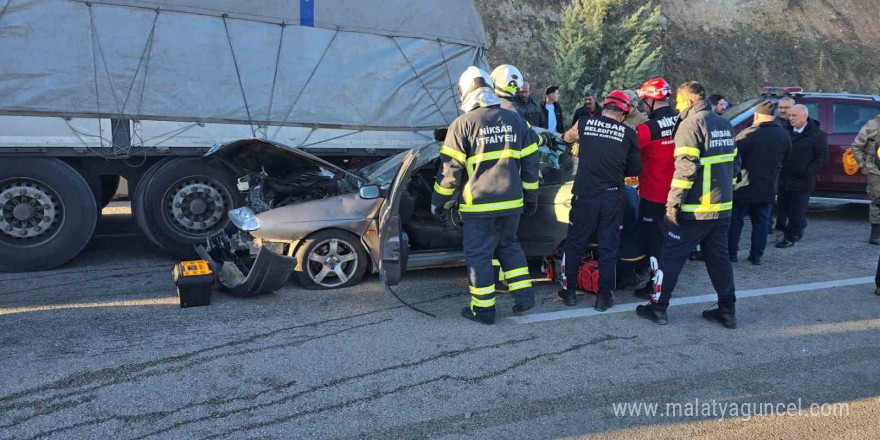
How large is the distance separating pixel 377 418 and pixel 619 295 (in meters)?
3.05

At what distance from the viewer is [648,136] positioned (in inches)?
220

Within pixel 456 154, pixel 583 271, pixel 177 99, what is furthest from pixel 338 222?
pixel 177 99

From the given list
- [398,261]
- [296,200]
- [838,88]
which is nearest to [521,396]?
[398,261]

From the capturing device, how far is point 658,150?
5.66 m

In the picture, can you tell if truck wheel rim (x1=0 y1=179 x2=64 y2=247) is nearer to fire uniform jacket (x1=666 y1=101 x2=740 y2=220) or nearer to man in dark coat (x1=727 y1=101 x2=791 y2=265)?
fire uniform jacket (x1=666 y1=101 x2=740 y2=220)

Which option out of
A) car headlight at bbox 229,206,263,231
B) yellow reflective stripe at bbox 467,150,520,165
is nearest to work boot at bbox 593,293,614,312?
yellow reflective stripe at bbox 467,150,520,165

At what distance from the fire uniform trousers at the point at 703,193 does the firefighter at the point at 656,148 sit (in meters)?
0.48

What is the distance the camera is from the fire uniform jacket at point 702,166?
16.0 feet

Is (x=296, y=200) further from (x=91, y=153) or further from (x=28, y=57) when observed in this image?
(x=28, y=57)

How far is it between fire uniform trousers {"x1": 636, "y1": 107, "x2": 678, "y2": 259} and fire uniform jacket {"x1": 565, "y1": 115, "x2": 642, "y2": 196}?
32 cm

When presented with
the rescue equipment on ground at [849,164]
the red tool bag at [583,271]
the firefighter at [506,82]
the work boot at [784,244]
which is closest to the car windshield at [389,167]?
the firefighter at [506,82]

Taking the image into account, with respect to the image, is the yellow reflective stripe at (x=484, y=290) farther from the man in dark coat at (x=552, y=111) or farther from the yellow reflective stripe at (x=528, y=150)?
the man in dark coat at (x=552, y=111)

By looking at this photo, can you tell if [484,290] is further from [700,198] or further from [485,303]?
[700,198]

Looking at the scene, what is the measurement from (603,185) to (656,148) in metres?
0.68
